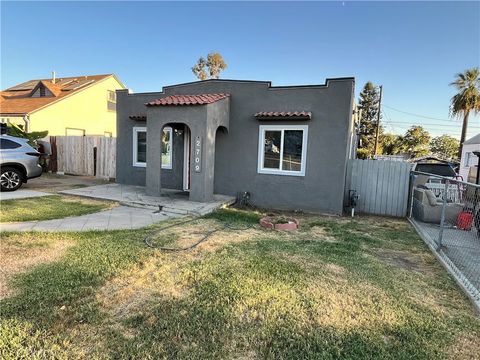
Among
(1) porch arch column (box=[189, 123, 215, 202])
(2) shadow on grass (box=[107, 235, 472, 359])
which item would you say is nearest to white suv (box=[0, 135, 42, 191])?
(1) porch arch column (box=[189, 123, 215, 202])

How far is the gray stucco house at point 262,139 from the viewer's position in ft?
29.1

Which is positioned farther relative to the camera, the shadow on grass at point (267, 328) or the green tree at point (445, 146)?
the green tree at point (445, 146)

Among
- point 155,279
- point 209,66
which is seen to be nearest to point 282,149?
point 155,279

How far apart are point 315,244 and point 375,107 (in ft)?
149

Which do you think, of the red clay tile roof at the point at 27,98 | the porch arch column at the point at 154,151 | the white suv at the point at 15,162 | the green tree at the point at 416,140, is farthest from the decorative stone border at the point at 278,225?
the green tree at the point at 416,140

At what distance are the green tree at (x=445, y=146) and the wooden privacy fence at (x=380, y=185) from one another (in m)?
54.0

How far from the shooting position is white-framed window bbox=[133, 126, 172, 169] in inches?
438

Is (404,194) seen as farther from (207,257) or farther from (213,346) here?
(213,346)

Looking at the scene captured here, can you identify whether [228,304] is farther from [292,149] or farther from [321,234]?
[292,149]

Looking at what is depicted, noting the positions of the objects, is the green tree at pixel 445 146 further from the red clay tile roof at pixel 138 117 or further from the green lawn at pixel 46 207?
the green lawn at pixel 46 207

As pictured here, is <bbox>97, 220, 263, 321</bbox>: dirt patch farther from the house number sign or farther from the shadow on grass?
the house number sign

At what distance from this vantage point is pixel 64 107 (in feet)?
71.3

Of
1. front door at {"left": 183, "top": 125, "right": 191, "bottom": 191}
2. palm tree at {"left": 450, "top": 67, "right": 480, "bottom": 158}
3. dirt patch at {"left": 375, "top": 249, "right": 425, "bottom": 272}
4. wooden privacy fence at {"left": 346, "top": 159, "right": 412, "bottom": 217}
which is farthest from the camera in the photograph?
palm tree at {"left": 450, "top": 67, "right": 480, "bottom": 158}

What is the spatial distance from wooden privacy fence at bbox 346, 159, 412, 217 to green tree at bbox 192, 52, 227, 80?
25437 millimetres
